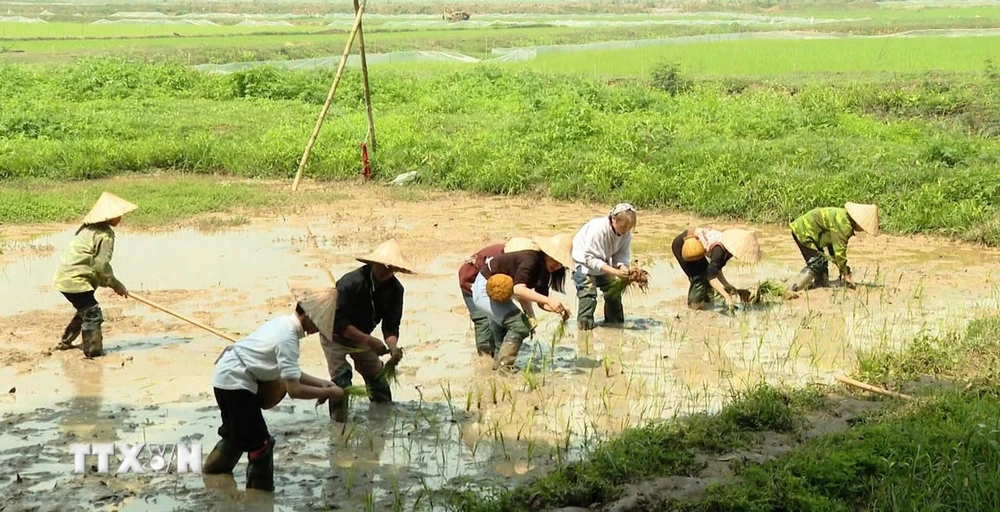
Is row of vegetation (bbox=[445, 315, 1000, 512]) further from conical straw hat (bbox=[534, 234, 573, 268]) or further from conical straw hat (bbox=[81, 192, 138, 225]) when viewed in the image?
conical straw hat (bbox=[81, 192, 138, 225])

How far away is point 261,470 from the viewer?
216 inches

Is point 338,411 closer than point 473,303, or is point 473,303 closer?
point 338,411

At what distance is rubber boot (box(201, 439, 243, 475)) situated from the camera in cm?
560

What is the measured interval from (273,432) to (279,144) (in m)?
10.5

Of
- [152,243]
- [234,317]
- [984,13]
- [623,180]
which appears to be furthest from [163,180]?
[984,13]

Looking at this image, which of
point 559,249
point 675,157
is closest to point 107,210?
point 559,249

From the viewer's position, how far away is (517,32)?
4453 cm

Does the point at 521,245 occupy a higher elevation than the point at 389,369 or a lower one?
higher

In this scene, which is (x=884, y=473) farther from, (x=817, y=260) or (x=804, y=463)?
(x=817, y=260)

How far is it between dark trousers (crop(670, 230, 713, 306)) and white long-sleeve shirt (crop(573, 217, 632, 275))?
798 millimetres

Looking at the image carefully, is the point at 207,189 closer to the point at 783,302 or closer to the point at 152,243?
the point at 152,243

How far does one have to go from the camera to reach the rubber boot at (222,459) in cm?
560

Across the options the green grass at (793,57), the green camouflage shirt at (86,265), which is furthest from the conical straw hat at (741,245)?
the green grass at (793,57)

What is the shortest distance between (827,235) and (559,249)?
3335 mm
